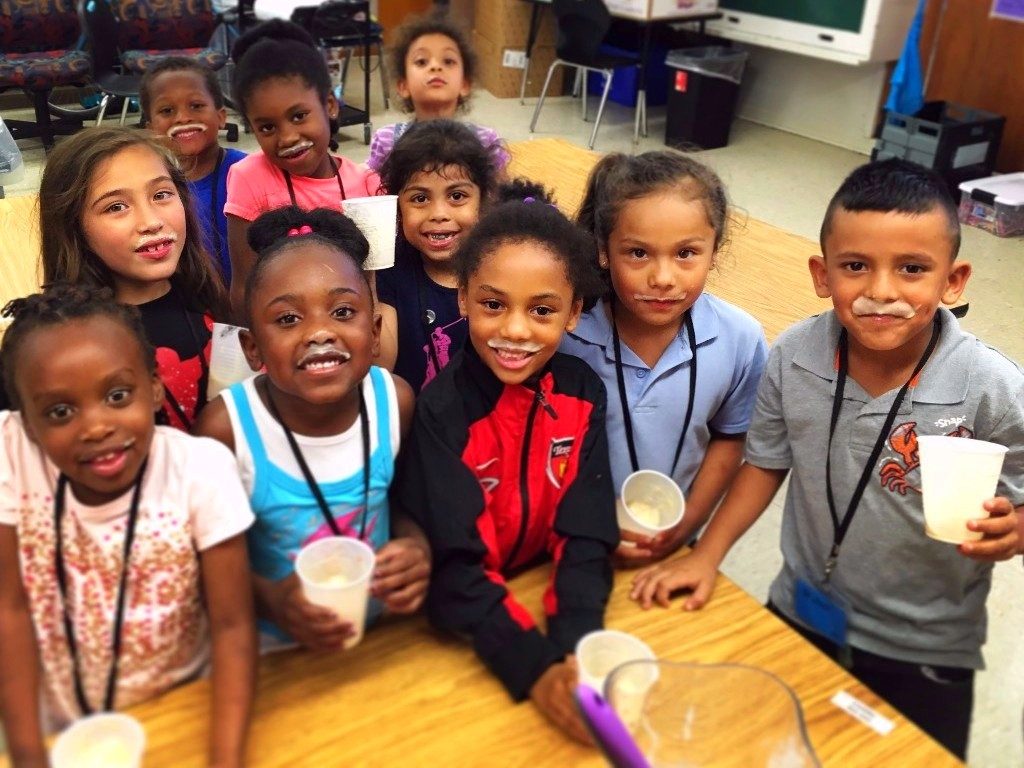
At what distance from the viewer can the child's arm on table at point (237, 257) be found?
1.42 meters

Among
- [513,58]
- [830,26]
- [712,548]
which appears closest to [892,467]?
[712,548]

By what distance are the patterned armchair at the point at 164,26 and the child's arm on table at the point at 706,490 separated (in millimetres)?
4980

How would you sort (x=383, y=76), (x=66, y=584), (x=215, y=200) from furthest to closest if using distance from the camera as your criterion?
(x=383, y=76)
(x=215, y=200)
(x=66, y=584)

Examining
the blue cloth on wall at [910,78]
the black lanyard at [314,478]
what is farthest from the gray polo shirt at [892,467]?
the blue cloth on wall at [910,78]

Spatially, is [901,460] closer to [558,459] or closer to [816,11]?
[558,459]

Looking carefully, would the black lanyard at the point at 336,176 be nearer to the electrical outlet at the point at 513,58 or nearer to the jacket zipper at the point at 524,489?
the jacket zipper at the point at 524,489

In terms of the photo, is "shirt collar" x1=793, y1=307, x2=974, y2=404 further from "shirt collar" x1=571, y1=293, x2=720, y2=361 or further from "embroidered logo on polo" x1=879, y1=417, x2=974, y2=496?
"shirt collar" x1=571, y1=293, x2=720, y2=361

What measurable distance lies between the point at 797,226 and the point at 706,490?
3.61 meters

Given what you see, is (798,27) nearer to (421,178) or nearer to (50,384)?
(421,178)

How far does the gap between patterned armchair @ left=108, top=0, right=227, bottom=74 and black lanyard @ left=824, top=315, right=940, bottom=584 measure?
5.16 metres

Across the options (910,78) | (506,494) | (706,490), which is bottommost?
(706,490)

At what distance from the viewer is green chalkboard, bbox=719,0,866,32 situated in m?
5.18

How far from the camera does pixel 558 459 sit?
1209 millimetres

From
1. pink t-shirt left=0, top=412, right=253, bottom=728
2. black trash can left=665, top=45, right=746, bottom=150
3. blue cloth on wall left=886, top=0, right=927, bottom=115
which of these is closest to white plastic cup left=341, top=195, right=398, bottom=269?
pink t-shirt left=0, top=412, right=253, bottom=728
